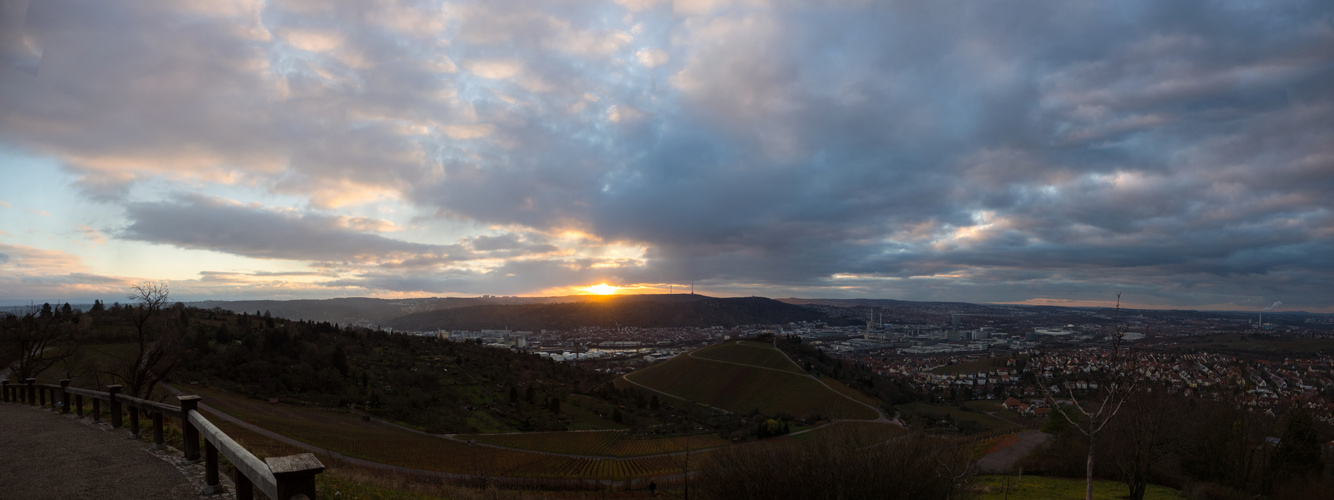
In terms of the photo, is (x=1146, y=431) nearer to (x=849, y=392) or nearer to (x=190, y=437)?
(x=190, y=437)

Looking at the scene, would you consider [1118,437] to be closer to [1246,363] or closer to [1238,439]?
[1238,439]

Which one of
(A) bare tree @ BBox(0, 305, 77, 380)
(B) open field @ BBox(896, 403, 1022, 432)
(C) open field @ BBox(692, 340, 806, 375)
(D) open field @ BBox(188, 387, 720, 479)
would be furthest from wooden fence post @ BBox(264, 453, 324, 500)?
(C) open field @ BBox(692, 340, 806, 375)

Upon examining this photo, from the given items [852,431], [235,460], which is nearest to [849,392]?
[852,431]

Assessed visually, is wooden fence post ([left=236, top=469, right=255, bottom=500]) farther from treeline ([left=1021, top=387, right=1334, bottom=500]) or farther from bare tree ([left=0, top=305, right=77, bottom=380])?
treeline ([left=1021, top=387, right=1334, bottom=500])

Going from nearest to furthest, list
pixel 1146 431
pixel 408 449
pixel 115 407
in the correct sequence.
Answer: pixel 115 407, pixel 1146 431, pixel 408 449

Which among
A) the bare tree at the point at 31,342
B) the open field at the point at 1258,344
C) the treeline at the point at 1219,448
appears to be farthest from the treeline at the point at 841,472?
the open field at the point at 1258,344
